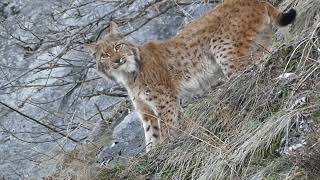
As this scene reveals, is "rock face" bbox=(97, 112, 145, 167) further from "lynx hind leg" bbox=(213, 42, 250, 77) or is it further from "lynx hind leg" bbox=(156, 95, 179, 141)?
"lynx hind leg" bbox=(213, 42, 250, 77)

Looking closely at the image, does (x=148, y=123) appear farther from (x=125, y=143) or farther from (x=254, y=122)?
(x=254, y=122)

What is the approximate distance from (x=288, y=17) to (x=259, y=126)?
5.47ft

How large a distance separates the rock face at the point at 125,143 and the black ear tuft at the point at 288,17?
1.56 metres

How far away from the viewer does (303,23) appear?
281 inches

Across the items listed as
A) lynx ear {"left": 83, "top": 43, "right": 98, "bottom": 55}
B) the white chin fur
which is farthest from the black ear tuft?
lynx ear {"left": 83, "top": 43, "right": 98, "bottom": 55}

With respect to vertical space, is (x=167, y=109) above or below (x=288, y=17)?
below

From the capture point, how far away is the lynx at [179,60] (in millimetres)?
7578

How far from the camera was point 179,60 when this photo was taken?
8055 mm

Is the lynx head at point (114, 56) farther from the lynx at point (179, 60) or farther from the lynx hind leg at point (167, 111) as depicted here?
the lynx hind leg at point (167, 111)

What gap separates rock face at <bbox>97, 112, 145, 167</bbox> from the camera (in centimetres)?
736

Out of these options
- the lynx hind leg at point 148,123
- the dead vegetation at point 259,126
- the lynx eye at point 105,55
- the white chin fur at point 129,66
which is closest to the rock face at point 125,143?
the lynx hind leg at point 148,123

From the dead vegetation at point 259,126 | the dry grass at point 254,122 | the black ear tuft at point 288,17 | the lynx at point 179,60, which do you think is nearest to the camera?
the dead vegetation at point 259,126

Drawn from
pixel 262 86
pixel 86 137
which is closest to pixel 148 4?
pixel 86 137

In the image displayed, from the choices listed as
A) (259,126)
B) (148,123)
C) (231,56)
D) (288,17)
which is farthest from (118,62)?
(259,126)
